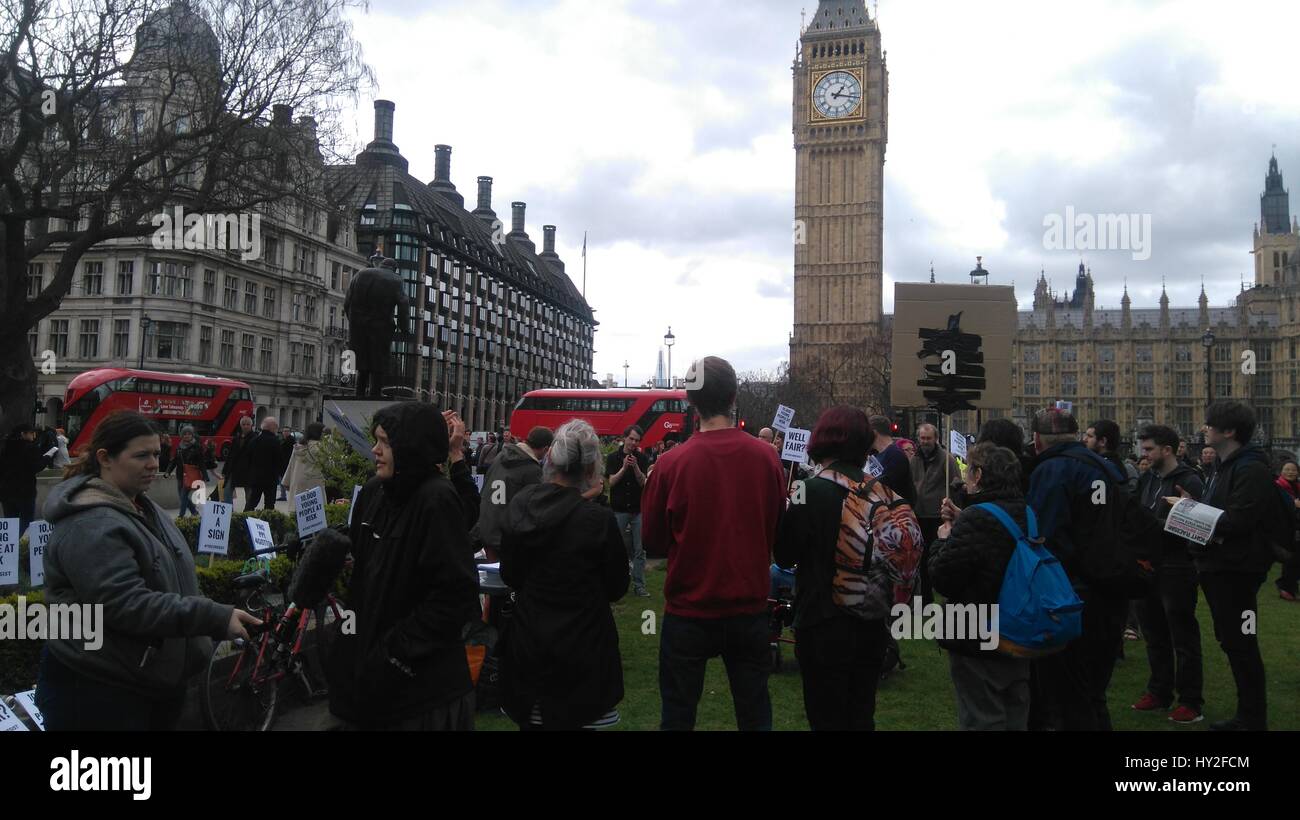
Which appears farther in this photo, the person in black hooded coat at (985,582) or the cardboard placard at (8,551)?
the cardboard placard at (8,551)

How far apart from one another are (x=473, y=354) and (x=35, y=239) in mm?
61159

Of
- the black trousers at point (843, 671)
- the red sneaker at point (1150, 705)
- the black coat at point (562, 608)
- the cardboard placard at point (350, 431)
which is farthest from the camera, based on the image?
the cardboard placard at point (350, 431)

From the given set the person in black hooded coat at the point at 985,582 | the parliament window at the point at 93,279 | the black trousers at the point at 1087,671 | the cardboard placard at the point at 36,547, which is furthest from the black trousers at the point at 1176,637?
the parliament window at the point at 93,279

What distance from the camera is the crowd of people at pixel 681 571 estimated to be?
3.09 metres

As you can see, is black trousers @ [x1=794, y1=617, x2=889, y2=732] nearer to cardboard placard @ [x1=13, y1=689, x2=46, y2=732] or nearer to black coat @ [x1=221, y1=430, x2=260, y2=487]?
cardboard placard @ [x1=13, y1=689, x2=46, y2=732]

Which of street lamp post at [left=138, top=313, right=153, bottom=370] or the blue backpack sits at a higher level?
street lamp post at [left=138, top=313, right=153, bottom=370]

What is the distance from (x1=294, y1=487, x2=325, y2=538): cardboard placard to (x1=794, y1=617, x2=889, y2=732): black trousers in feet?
13.4

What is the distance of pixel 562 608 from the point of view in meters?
3.73

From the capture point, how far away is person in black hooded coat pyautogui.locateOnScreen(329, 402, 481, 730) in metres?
3.08

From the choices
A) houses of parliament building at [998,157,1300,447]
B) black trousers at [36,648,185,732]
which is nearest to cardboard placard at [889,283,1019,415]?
black trousers at [36,648,185,732]

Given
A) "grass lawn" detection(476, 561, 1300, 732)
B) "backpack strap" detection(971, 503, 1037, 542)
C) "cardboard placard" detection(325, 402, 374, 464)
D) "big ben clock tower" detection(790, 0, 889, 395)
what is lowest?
"grass lawn" detection(476, 561, 1300, 732)

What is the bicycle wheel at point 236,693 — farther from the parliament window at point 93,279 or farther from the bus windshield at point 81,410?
the parliament window at point 93,279

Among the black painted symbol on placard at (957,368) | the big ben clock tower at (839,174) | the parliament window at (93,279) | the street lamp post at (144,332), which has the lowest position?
the black painted symbol on placard at (957,368)

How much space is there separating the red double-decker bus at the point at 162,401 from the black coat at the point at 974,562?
1170 inches
